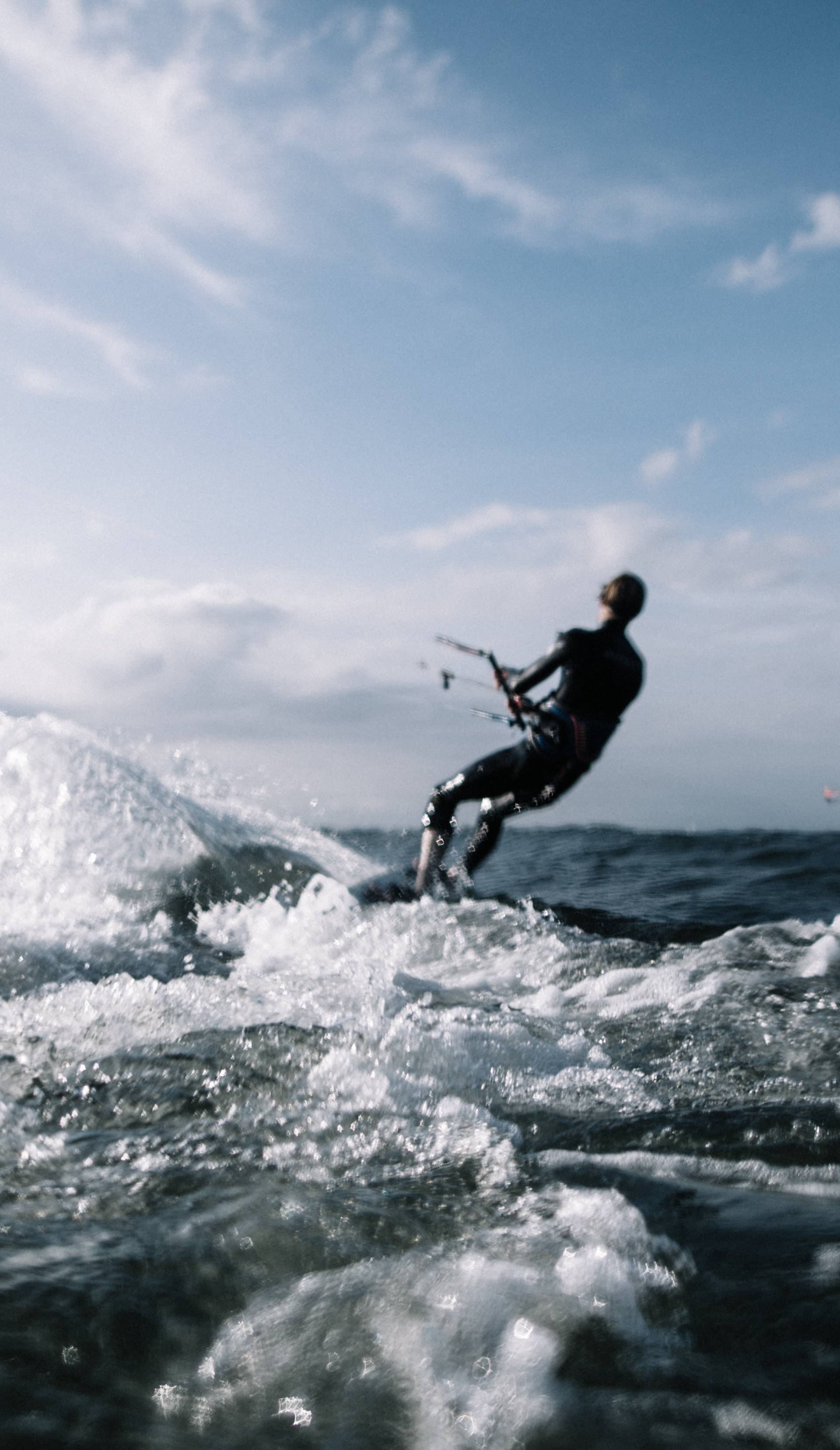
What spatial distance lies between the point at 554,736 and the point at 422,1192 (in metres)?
5.63

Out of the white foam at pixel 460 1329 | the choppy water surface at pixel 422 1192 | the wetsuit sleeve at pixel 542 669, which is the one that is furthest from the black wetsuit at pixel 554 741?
the white foam at pixel 460 1329

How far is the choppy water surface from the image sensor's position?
2.10 m

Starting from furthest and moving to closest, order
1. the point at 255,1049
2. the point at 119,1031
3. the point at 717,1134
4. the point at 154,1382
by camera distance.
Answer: the point at 119,1031 < the point at 255,1049 < the point at 717,1134 < the point at 154,1382

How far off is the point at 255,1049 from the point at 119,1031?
0.76 meters

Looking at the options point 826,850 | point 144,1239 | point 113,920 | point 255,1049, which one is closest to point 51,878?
point 113,920

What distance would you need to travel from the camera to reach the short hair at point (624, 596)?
314 inches

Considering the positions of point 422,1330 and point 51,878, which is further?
point 51,878

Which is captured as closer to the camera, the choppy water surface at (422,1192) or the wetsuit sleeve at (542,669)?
the choppy water surface at (422,1192)

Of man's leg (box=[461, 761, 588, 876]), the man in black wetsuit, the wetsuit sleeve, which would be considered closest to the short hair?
the man in black wetsuit

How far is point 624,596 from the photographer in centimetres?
800

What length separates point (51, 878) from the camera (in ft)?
25.4

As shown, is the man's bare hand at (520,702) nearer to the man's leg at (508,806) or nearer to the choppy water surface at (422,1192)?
the man's leg at (508,806)

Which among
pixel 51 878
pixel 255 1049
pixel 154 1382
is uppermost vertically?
pixel 51 878

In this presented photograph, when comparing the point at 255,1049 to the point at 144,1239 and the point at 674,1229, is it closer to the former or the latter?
the point at 144,1239
